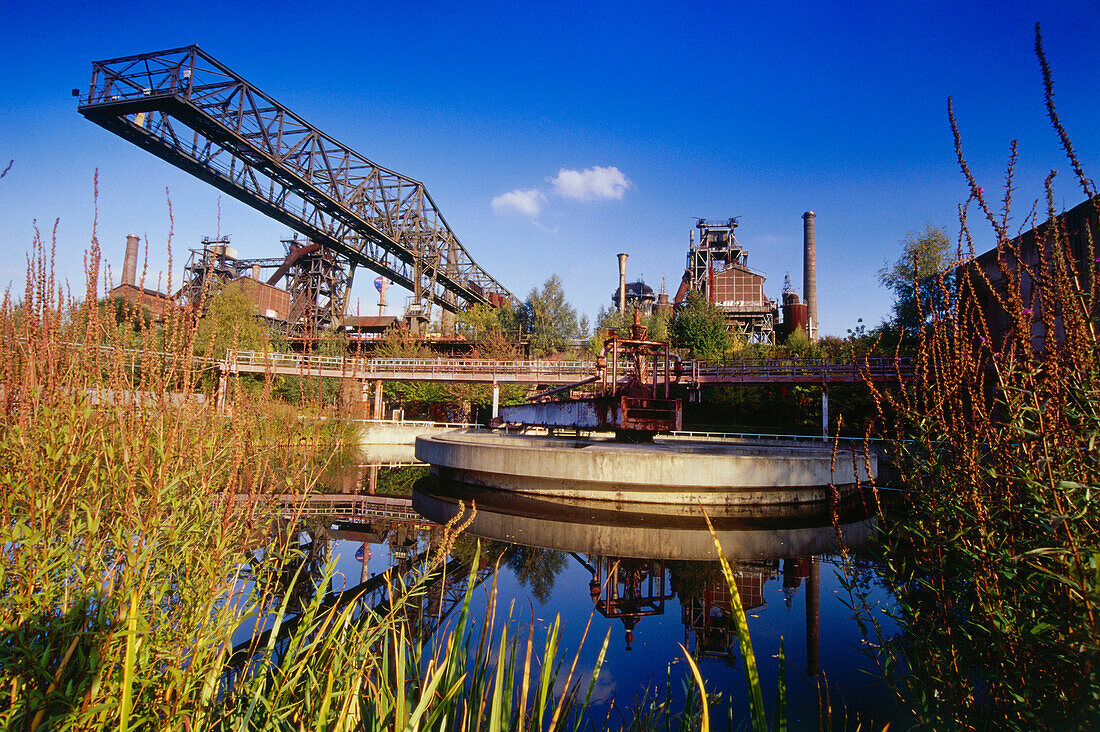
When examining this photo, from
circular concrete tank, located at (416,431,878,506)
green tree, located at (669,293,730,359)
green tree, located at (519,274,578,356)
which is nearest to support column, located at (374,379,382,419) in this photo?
green tree, located at (519,274,578,356)

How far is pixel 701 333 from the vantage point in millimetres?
33562

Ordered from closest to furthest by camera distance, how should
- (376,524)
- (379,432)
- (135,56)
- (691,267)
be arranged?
(376,524) → (379,432) → (135,56) → (691,267)

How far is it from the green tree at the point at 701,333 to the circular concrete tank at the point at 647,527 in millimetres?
21635

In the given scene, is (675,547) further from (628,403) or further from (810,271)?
(810,271)

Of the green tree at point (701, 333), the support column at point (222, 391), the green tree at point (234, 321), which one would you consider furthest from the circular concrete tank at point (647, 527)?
the green tree at point (234, 321)

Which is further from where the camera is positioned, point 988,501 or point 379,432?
point 379,432

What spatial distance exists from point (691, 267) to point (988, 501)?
171ft

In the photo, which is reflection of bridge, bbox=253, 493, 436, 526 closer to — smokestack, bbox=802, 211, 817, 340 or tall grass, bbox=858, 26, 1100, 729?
tall grass, bbox=858, 26, 1100, 729

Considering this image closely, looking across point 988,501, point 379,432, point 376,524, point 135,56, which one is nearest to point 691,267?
point 379,432

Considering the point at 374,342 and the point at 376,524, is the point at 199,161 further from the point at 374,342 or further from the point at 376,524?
the point at 376,524

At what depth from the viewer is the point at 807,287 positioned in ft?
135

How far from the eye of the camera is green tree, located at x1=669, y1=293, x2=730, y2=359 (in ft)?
109

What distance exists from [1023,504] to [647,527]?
314 inches

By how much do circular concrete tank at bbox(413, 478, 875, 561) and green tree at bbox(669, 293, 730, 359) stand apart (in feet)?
71.0
